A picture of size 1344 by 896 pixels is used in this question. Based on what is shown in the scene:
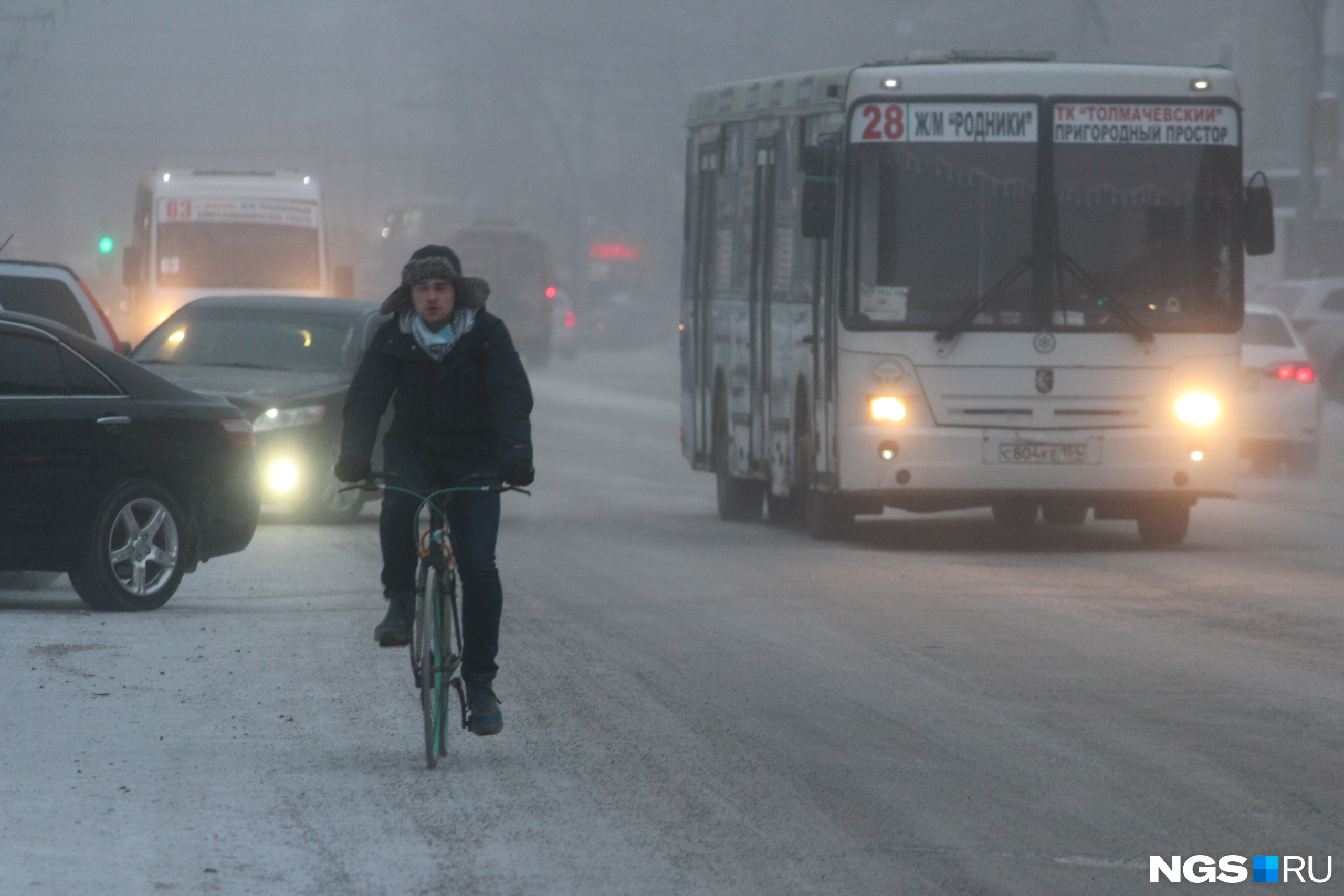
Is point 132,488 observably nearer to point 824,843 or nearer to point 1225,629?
point 1225,629

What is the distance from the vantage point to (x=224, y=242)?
29406 millimetres

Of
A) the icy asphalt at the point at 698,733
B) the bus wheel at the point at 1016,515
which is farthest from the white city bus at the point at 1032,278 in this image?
the bus wheel at the point at 1016,515

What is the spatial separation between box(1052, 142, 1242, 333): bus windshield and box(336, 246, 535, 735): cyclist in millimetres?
8518

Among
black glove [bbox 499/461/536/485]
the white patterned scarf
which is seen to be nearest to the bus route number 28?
the white patterned scarf

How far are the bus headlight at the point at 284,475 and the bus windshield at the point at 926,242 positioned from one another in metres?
4.07

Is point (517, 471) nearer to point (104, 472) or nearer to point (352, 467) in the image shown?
point (352, 467)

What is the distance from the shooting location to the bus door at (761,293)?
17938 millimetres

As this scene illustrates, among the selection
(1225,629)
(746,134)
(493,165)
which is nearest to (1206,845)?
(1225,629)

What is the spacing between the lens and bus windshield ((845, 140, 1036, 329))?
620 inches

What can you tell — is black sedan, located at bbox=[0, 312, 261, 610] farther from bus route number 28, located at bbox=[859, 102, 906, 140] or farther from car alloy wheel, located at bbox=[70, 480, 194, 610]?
bus route number 28, located at bbox=[859, 102, 906, 140]

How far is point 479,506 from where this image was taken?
7.86 m

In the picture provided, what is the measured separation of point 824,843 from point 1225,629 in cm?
545

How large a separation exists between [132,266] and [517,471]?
75.3 feet

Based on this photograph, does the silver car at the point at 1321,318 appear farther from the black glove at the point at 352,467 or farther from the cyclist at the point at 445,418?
the black glove at the point at 352,467
